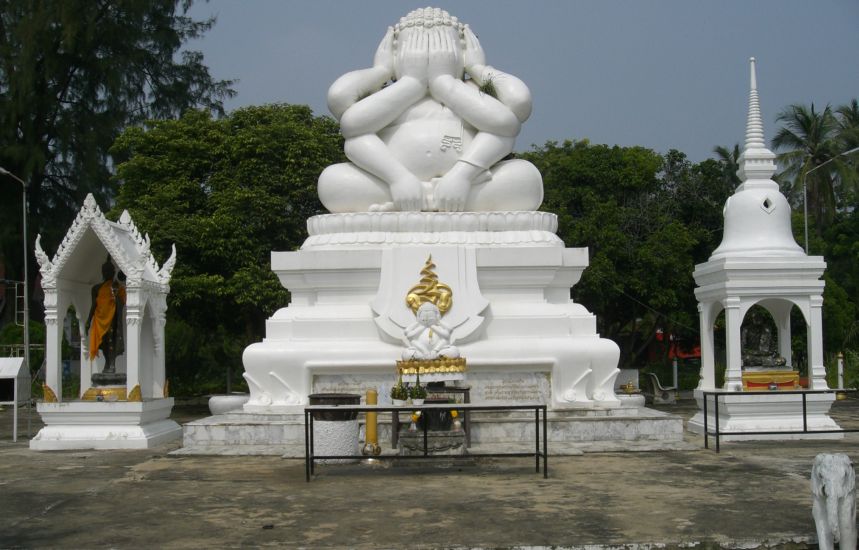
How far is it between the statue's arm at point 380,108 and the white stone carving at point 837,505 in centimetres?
1008

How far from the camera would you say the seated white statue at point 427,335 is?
13591 millimetres

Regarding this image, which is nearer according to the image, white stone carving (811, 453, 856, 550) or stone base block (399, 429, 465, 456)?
white stone carving (811, 453, 856, 550)

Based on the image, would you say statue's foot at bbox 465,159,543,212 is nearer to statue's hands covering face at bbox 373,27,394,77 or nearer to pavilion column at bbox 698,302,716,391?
statue's hands covering face at bbox 373,27,394,77

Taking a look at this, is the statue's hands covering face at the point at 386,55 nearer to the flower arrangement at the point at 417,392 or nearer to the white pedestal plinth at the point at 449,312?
the white pedestal plinth at the point at 449,312

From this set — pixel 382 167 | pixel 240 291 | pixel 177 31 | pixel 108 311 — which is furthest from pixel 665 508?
pixel 177 31

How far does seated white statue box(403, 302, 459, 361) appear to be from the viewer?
13.6 meters

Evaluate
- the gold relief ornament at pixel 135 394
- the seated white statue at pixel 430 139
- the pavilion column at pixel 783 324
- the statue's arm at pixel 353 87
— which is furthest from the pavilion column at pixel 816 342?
the gold relief ornament at pixel 135 394

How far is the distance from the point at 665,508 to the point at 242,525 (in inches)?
135

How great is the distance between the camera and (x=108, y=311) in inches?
611

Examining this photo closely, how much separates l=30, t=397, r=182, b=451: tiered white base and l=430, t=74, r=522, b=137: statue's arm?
6224 mm

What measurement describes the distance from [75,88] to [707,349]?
26.3 meters

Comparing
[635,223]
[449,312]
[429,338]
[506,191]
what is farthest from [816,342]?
[635,223]

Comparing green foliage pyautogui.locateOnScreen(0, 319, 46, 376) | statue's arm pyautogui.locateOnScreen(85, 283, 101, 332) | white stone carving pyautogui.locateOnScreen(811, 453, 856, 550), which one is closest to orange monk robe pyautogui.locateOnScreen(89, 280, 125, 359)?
statue's arm pyautogui.locateOnScreen(85, 283, 101, 332)

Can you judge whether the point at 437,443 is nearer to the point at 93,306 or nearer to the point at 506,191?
Answer: the point at 506,191
